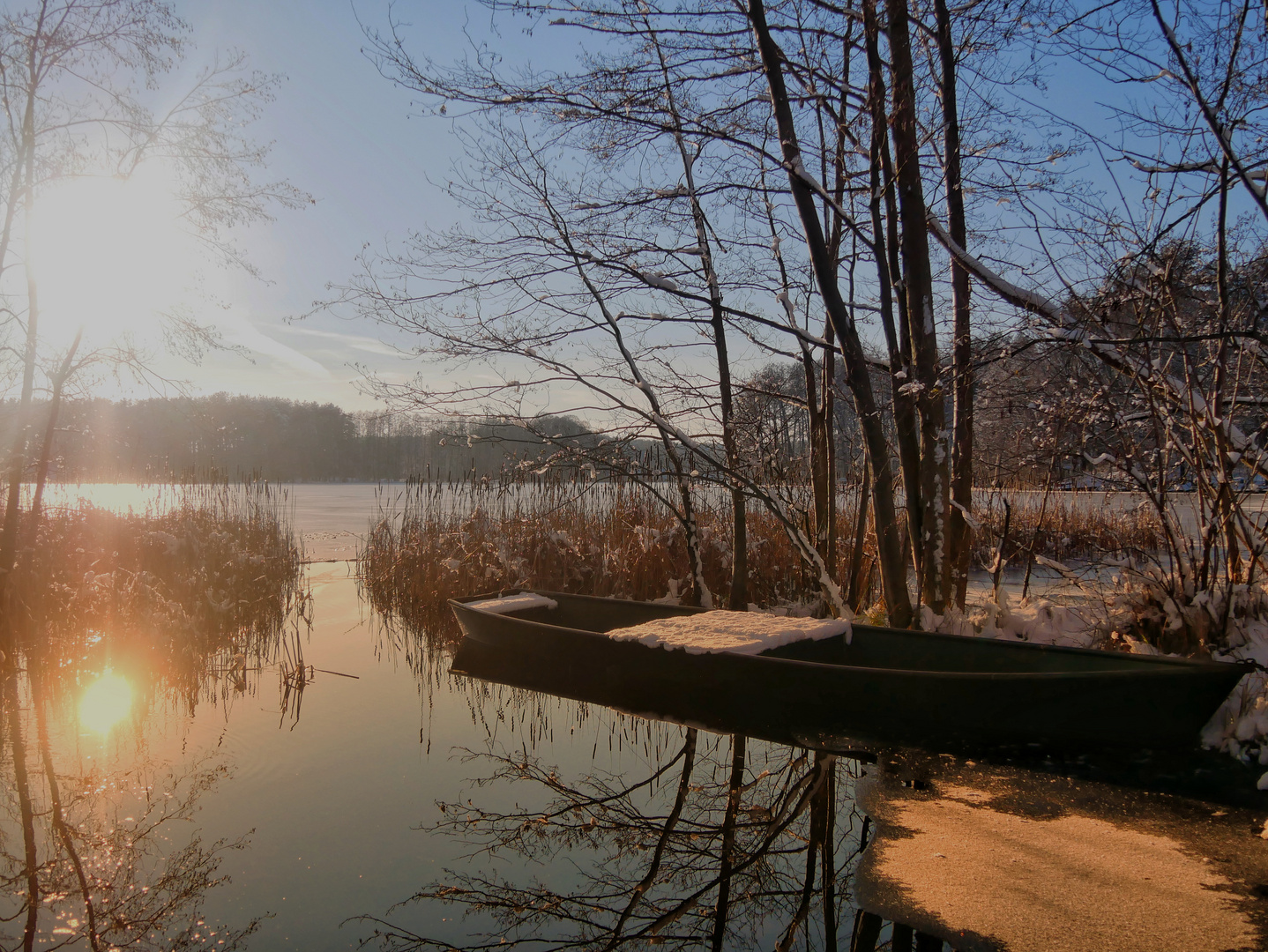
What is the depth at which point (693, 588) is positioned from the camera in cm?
659

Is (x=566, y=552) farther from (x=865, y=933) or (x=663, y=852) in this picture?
(x=865, y=933)

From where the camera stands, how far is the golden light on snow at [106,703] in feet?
13.3

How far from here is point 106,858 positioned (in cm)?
265

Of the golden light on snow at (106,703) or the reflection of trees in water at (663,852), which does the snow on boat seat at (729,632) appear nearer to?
the reflection of trees in water at (663,852)

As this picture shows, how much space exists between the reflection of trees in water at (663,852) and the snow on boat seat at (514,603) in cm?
154

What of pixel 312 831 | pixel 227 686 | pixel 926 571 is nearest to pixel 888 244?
pixel 926 571

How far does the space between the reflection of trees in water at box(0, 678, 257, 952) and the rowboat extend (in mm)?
1860

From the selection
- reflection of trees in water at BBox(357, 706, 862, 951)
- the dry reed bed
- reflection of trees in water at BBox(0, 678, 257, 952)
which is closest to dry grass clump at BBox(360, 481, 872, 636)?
the dry reed bed

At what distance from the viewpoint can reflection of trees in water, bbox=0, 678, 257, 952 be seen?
7.28ft

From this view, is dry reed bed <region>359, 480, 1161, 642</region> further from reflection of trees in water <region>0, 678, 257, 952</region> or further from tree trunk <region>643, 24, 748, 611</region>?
reflection of trees in water <region>0, 678, 257, 952</region>

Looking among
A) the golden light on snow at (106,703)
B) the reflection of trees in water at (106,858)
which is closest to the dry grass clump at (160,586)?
the golden light on snow at (106,703)

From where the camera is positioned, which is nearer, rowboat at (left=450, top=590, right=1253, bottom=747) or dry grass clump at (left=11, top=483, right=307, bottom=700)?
rowboat at (left=450, top=590, right=1253, bottom=747)

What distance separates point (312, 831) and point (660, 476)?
3.96 m

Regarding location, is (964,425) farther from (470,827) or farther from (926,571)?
(470,827)
